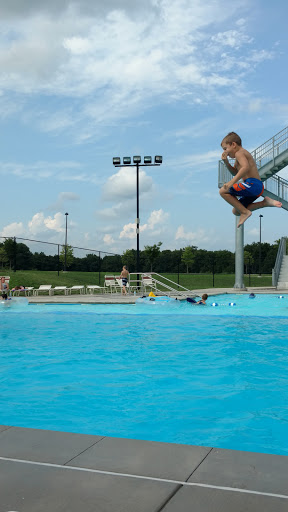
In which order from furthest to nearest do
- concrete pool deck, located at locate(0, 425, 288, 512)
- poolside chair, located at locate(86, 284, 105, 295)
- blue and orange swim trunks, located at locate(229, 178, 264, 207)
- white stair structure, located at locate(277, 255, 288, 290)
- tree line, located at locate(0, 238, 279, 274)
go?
tree line, located at locate(0, 238, 279, 274) → white stair structure, located at locate(277, 255, 288, 290) → poolside chair, located at locate(86, 284, 105, 295) → blue and orange swim trunks, located at locate(229, 178, 264, 207) → concrete pool deck, located at locate(0, 425, 288, 512)

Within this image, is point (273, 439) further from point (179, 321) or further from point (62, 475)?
point (179, 321)

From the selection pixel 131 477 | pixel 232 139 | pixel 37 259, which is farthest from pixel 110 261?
pixel 131 477

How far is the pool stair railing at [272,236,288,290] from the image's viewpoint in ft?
100

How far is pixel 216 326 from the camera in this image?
13.7m

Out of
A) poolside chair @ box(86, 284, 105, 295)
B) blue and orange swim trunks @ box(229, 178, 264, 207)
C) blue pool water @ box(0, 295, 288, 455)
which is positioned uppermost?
blue and orange swim trunks @ box(229, 178, 264, 207)

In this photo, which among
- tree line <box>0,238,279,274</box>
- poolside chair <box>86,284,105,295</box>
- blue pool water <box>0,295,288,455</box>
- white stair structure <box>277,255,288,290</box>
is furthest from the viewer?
tree line <box>0,238,279,274</box>

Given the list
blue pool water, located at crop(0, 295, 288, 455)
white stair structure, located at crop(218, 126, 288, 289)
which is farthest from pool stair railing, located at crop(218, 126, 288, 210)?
blue pool water, located at crop(0, 295, 288, 455)

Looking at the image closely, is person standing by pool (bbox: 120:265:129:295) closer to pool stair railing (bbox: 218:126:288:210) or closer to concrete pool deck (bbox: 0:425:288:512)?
pool stair railing (bbox: 218:126:288:210)

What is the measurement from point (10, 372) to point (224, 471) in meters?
6.48

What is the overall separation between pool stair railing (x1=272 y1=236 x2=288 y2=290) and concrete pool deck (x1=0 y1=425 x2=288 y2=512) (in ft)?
93.5

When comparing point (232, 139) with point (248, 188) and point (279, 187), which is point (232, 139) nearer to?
point (248, 188)

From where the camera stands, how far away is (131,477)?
2516 millimetres

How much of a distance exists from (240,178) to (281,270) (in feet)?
88.4

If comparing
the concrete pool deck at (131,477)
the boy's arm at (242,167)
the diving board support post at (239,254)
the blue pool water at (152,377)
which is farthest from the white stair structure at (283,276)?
the concrete pool deck at (131,477)
